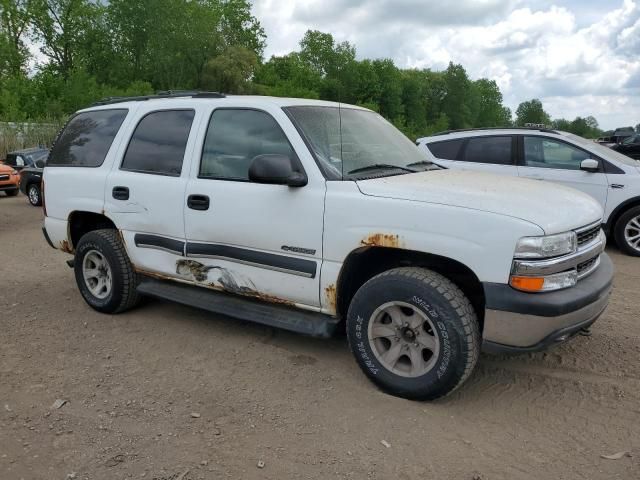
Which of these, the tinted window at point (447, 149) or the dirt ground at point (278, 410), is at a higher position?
the tinted window at point (447, 149)

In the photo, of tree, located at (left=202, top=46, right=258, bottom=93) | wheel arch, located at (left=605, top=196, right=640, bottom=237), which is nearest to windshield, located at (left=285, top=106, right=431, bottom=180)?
wheel arch, located at (left=605, top=196, right=640, bottom=237)

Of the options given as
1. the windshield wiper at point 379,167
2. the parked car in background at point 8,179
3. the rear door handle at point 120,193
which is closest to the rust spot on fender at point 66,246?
the rear door handle at point 120,193

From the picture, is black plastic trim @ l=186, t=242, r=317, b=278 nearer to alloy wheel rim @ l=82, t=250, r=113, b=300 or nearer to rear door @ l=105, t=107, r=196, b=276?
rear door @ l=105, t=107, r=196, b=276

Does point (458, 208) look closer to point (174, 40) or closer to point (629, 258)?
point (629, 258)

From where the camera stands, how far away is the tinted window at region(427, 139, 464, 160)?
28.1ft

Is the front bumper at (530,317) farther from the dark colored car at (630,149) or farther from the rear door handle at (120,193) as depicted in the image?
the dark colored car at (630,149)

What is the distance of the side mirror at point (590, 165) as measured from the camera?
298 inches

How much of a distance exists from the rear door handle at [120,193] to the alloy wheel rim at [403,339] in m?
2.46

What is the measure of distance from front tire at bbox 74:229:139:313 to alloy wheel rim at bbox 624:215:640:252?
6.31 metres

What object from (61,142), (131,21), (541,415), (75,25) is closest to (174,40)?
(131,21)

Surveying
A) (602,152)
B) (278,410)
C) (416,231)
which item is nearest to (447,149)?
(602,152)

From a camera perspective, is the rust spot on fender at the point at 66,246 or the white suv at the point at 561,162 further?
the white suv at the point at 561,162

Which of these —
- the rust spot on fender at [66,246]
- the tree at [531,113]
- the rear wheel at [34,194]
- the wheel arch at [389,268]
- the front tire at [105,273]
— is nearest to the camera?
the wheel arch at [389,268]

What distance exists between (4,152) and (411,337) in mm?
26290
